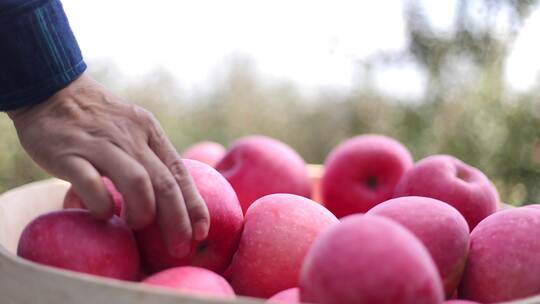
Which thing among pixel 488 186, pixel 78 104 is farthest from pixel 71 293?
pixel 488 186

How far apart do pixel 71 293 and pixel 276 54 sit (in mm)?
2723

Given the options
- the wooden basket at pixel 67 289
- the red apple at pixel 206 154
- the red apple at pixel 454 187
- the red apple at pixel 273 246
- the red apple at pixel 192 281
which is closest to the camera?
the wooden basket at pixel 67 289

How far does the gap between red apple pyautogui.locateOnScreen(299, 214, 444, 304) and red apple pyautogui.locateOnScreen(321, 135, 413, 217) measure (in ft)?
2.04

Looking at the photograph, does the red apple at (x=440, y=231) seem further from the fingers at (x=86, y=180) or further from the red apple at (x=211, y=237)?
the fingers at (x=86, y=180)

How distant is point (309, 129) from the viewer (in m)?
3.23

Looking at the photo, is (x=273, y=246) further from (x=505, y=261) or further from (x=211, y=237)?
(x=505, y=261)

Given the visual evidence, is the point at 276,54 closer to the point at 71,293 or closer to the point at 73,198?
the point at 73,198

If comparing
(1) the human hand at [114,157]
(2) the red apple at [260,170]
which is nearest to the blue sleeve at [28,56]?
(1) the human hand at [114,157]

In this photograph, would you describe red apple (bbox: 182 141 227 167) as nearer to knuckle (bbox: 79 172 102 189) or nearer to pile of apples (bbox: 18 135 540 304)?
pile of apples (bbox: 18 135 540 304)

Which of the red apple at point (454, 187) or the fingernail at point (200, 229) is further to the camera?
the red apple at point (454, 187)

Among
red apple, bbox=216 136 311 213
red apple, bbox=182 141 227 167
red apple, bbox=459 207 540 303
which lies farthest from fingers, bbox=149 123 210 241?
red apple, bbox=182 141 227 167

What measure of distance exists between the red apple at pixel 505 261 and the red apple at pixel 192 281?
0.93 feet

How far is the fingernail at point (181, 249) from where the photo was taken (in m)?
0.66

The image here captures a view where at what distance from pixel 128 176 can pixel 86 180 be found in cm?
4
